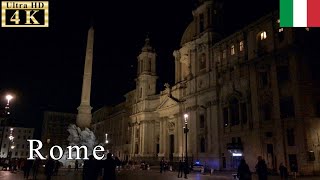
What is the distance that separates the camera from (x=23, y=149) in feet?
399

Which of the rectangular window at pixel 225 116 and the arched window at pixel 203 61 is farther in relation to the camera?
the arched window at pixel 203 61

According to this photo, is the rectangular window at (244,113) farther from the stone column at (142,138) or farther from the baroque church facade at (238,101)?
the stone column at (142,138)

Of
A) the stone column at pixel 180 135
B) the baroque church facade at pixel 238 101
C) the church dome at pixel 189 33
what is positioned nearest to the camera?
the baroque church facade at pixel 238 101

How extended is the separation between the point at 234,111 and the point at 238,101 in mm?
1536

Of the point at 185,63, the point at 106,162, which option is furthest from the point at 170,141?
the point at 106,162

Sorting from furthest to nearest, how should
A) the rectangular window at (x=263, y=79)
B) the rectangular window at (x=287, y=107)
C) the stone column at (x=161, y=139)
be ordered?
the stone column at (x=161, y=139) < the rectangular window at (x=263, y=79) < the rectangular window at (x=287, y=107)

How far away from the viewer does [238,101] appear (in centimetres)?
3988

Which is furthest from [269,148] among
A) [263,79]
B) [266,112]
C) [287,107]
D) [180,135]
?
[180,135]

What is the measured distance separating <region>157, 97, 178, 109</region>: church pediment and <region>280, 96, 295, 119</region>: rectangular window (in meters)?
24.5

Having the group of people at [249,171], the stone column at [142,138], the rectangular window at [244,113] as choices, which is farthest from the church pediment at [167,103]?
the group of people at [249,171]

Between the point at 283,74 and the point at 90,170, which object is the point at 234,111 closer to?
the point at 283,74

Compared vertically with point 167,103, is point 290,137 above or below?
below

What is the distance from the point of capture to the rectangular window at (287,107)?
31.5 metres

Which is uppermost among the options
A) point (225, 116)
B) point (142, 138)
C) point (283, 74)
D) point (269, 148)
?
point (283, 74)
